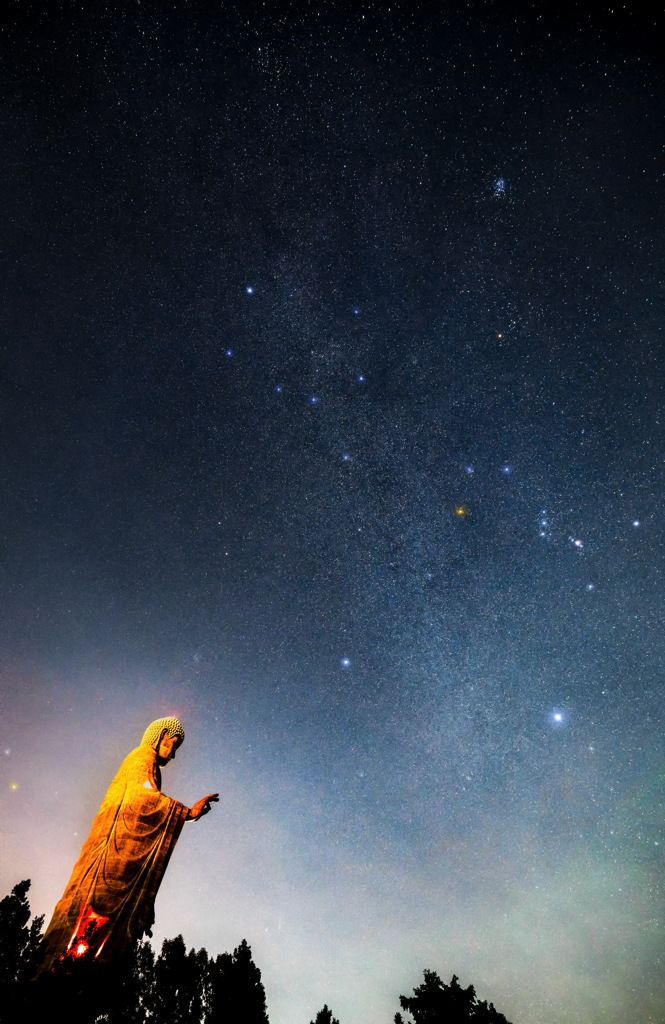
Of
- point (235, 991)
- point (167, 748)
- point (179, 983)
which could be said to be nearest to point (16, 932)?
point (179, 983)

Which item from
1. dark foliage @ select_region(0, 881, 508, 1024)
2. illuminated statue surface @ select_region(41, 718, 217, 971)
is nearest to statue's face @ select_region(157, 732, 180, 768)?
illuminated statue surface @ select_region(41, 718, 217, 971)

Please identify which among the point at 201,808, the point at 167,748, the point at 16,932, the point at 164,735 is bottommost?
the point at 16,932

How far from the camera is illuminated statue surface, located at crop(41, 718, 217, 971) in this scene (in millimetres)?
6911

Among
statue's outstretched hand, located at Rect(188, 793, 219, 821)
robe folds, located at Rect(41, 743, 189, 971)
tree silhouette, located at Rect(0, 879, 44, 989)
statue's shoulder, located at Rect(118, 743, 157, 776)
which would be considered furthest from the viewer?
tree silhouette, located at Rect(0, 879, 44, 989)

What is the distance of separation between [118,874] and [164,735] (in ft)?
9.61

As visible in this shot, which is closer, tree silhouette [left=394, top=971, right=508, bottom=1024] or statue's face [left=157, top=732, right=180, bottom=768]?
statue's face [left=157, top=732, right=180, bottom=768]

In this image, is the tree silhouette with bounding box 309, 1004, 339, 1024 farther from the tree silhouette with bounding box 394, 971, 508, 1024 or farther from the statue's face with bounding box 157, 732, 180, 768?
the statue's face with bounding box 157, 732, 180, 768

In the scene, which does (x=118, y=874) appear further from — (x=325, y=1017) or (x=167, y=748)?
(x=325, y=1017)

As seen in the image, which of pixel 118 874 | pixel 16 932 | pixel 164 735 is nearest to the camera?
pixel 118 874

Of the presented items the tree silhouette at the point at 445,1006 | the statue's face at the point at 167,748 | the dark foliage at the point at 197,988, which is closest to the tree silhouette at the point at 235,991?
the dark foliage at the point at 197,988

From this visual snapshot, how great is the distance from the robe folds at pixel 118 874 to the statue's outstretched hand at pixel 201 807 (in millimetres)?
158

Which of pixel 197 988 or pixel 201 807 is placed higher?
pixel 201 807

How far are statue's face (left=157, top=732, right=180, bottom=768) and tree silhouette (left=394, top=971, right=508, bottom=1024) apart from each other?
19.9 metres

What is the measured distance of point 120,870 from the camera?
7.55m
